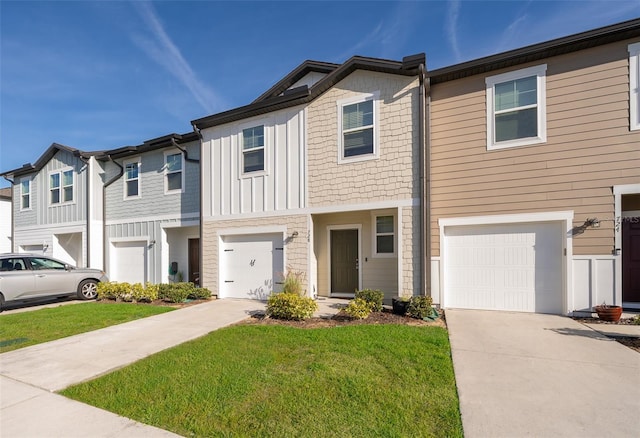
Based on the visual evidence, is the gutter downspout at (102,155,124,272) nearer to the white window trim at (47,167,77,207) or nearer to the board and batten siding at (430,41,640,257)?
the white window trim at (47,167,77,207)

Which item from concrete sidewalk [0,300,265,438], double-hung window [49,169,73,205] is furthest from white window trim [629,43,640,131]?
double-hung window [49,169,73,205]

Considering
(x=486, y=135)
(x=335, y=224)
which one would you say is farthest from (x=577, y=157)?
A: (x=335, y=224)

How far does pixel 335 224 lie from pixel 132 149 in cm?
875

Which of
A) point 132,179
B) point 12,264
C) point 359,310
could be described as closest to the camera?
point 359,310

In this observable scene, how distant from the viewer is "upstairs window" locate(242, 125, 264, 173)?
977cm

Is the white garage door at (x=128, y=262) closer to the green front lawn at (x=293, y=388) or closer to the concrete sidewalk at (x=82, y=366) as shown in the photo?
the concrete sidewalk at (x=82, y=366)

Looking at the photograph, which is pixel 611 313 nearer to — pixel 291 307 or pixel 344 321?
pixel 344 321

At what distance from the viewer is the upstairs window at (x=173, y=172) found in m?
11.9

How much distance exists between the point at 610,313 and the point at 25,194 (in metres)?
22.8

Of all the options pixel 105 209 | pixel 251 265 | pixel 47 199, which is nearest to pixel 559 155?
pixel 251 265

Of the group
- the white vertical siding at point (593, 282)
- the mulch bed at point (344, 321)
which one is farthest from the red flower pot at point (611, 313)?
the mulch bed at point (344, 321)

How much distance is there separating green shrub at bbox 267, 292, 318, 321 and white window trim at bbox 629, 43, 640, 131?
7400mm

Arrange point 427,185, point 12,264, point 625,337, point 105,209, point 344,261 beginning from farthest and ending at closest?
point 105,209 → point 344,261 → point 12,264 → point 427,185 → point 625,337

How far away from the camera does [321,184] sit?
8758 mm
